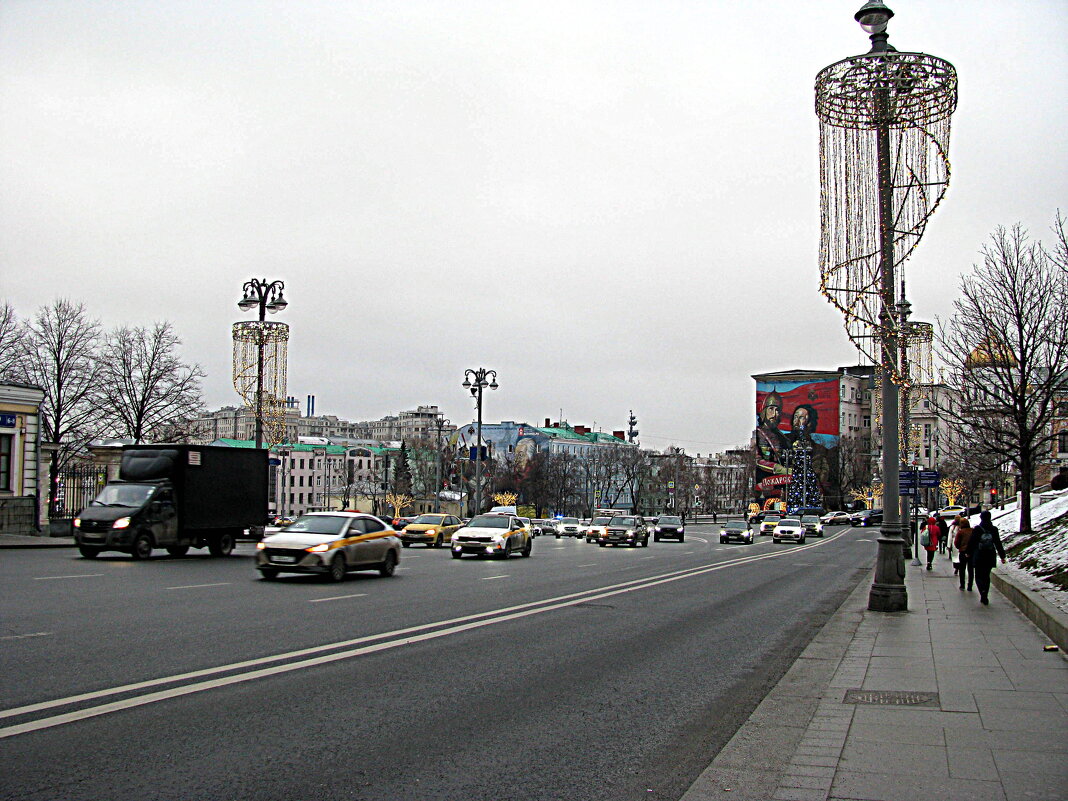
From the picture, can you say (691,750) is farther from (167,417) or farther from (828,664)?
(167,417)

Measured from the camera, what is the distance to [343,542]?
2116 centimetres

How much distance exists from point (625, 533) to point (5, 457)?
2686cm

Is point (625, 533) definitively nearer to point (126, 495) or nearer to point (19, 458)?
point (126, 495)

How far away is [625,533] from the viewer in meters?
47.1

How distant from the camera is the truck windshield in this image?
87.6 feet

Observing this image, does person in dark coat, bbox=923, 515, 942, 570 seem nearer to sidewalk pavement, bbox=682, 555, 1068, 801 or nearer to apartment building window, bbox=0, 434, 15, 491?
sidewalk pavement, bbox=682, 555, 1068, 801

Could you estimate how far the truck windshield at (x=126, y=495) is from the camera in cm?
2669

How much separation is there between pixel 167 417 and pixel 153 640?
46.6m

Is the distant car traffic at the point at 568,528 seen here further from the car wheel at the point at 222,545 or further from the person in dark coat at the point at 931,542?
the car wheel at the point at 222,545

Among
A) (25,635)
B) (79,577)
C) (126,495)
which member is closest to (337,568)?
(79,577)

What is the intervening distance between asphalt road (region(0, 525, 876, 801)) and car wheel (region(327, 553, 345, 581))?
7.28 ft

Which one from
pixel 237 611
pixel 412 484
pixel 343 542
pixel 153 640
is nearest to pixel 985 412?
pixel 343 542

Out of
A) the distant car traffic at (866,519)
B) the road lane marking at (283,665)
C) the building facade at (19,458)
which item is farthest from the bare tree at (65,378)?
the distant car traffic at (866,519)

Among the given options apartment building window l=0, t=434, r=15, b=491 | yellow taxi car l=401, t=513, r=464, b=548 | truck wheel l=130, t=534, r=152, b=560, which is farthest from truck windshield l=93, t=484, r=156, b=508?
yellow taxi car l=401, t=513, r=464, b=548
